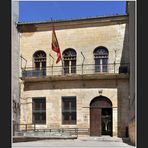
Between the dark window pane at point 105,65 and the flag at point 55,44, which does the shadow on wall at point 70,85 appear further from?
the flag at point 55,44

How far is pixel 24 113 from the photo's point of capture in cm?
2384

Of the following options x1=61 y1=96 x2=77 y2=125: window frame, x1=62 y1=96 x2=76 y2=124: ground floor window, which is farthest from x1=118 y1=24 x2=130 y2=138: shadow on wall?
x1=62 y1=96 x2=76 y2=124: ground floor window

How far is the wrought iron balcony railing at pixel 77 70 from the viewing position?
22.8m

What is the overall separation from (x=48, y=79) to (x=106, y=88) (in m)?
3.66

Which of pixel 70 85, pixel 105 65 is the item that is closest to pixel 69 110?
pixel 70 85

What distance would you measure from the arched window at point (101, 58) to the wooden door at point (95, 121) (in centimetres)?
253

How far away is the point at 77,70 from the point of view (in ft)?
76.7

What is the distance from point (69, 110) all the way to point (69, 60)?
3.18 metres

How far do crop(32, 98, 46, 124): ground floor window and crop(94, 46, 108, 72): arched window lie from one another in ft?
13.1

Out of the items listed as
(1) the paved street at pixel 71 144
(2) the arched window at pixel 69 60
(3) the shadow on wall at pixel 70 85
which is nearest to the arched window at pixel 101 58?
(3) the shadow on wall at pixel 70 85

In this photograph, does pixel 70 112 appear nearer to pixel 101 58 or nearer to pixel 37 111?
pixel 37 111

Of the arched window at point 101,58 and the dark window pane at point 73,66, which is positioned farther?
the dark window pane at point 73,66

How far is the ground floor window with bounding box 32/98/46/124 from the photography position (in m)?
23.5

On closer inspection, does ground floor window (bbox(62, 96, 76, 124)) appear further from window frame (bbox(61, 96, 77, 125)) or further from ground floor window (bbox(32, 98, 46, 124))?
ground floor window (bbox(32, 98, 46, 124))
